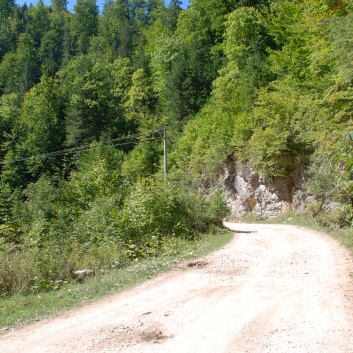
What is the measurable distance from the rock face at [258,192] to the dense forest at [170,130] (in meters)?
0.98

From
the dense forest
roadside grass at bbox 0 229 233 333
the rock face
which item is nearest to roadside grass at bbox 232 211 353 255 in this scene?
the dense forest

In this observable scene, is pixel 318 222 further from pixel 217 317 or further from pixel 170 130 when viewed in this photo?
pixel 170 130

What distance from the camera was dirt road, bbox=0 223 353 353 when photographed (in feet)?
17.2

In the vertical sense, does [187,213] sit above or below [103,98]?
below

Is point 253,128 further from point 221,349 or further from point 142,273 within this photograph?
point 221,349

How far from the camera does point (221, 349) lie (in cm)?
501

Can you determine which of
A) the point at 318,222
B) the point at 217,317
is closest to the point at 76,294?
the point at 217,317

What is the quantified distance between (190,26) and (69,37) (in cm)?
5961

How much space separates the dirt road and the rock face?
53.8 feet

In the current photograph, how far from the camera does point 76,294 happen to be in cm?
842

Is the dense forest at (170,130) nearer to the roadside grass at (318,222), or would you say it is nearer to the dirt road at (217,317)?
the roadside grass at (318,222)

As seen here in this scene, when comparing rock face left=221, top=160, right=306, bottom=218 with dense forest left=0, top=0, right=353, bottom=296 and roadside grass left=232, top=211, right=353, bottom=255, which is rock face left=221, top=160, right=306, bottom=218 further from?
dense forest left=0, top=0, right=353, bottom=296

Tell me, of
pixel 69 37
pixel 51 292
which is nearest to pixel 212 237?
pixel 51 292

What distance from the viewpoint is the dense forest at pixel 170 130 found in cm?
1464
